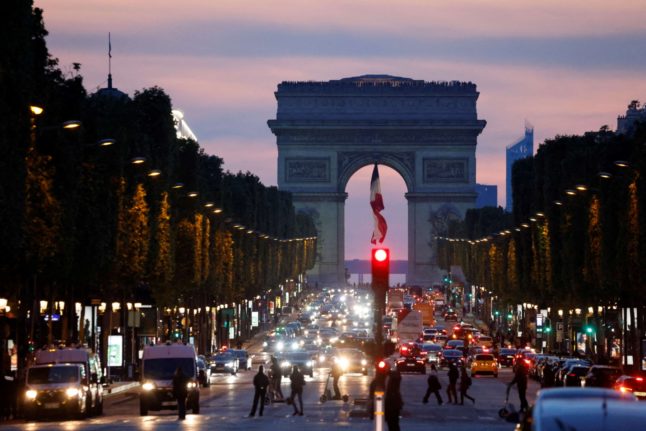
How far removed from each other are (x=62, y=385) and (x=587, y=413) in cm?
3277

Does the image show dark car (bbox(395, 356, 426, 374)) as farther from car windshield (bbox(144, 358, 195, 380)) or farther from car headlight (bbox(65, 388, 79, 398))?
car headlight (bbox(65, 388, 79, 398))

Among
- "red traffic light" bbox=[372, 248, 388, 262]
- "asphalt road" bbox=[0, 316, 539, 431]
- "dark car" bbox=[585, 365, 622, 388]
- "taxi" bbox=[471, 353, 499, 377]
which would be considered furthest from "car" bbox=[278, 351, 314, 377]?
"red traffic light" bbox=[372, 248, 388, 262]

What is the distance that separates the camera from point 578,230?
299 feet

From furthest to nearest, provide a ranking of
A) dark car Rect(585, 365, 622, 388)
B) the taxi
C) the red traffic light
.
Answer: the taxi
dark car Rect(585, 365, 622, 388)
the red traffic light

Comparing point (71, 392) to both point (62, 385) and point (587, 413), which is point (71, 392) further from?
point (587, 413)

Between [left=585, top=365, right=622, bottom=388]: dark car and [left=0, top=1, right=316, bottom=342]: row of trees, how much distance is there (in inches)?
669

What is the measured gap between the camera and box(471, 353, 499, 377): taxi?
289 feet

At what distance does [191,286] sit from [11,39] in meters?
49.2

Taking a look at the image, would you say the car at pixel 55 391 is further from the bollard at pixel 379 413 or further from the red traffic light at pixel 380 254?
the bollard at pixel 379 413

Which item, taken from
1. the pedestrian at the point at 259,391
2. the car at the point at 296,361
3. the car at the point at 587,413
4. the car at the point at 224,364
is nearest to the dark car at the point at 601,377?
the pedestrian at the point at 259,391

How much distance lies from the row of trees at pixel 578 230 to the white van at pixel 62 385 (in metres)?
23.6

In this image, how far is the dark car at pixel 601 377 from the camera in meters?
53.5

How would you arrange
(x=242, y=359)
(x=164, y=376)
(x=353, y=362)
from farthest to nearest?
(x=242, y=359), (x=353, y=362), (x=164, y=376)

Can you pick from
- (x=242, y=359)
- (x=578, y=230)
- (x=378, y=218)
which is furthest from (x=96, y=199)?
(x=578, y=230)
